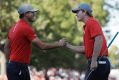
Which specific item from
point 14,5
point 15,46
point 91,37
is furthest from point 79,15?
point 14,5

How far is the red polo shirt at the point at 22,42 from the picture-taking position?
12211mm

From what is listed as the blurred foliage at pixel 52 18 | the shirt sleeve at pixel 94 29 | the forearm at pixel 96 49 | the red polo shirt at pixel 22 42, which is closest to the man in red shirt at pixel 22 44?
the red polo shirt at pixel 22 42

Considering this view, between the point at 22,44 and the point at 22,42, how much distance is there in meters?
0.04

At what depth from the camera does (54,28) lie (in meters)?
41.1

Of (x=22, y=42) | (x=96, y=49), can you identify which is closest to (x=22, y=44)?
(x=22, y=42)

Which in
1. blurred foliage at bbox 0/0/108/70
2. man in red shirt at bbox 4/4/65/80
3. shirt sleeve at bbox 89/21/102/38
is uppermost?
shirt sleeve at bbox 89/21/102/38

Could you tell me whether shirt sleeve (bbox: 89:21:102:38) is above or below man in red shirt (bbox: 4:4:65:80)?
above

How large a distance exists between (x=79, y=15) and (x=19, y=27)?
1090mm

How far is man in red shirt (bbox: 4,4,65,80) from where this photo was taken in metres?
12.2

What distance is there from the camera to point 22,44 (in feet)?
40.1

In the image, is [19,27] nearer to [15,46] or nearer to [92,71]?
[15,46]

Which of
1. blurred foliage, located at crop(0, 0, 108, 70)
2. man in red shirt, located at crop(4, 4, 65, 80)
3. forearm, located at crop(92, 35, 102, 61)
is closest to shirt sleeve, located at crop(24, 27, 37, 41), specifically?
man in red shirt, located at crop(4, 4, 65, 80)

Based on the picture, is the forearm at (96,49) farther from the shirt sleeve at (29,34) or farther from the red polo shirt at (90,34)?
the shirt sleeve at (29,34)

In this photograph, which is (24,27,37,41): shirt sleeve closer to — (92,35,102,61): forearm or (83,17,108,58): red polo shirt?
(83,17,108,58): red polo shirt
